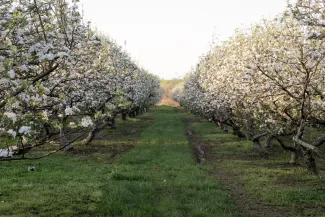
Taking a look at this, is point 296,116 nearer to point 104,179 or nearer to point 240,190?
point 240,190

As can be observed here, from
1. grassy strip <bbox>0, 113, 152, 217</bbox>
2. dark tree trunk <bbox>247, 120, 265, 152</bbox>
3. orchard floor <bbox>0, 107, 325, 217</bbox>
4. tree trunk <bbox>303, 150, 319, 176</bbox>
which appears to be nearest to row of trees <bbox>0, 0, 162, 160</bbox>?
grassy strip <bbox>0, 113, 152, 217</bbox>

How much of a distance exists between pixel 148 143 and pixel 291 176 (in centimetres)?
1555

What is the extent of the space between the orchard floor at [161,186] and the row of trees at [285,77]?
203 centimetres

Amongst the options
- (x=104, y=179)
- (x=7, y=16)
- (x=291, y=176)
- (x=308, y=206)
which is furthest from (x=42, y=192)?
(x=291, y=176)

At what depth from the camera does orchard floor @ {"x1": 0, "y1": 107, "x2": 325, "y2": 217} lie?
13.0m

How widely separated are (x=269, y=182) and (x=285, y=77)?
4931 millimetres

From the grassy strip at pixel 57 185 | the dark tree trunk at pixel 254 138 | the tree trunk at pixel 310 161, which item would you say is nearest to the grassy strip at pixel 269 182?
the tree trunk at pixel 310 161

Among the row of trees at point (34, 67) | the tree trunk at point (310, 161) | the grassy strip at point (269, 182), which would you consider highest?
the row of trees at point (34, 67)

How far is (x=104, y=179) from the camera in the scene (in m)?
17.7

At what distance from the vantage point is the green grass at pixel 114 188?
12.8 metres

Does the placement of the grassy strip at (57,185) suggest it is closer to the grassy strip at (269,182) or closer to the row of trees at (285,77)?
the grassy strip at (269,182)

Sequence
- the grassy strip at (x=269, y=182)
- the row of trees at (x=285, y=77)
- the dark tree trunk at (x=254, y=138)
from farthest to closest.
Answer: the dark tree trunk at (x=254, y=138)
the grassy strip at (x=269, y=182)
the row of trees at (x=285, y=77)

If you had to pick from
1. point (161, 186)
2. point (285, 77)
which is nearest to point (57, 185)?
point (161, 186)

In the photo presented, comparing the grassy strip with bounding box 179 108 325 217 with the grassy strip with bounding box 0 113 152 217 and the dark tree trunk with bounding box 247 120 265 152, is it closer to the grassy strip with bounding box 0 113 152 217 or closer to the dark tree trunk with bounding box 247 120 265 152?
the dark tree trunk with bounding box 247 120 265 152
